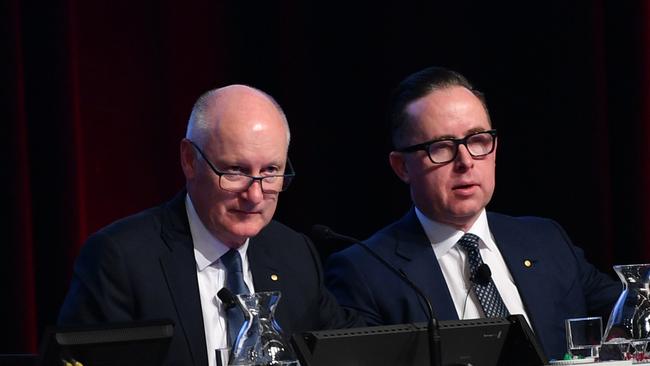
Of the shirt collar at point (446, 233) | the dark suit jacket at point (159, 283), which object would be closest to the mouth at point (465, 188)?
the shirt collar at point (446, 233)

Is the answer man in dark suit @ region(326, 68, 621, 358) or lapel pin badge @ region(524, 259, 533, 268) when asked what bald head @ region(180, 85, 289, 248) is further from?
lapel pin badge @ region(524, 259, 533, 268)

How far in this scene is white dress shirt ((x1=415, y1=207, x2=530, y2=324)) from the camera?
11.1ft

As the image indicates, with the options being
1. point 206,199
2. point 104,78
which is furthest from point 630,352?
point 104,78

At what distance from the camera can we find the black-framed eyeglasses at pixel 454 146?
3.39m

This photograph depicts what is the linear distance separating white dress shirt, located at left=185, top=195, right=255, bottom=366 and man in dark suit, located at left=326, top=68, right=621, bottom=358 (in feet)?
1.46

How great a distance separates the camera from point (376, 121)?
4457mm

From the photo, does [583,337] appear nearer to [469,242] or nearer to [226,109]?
[469,242]

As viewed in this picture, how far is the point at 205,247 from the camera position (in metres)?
3.06

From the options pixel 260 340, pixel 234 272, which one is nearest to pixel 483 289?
pixel 234 272

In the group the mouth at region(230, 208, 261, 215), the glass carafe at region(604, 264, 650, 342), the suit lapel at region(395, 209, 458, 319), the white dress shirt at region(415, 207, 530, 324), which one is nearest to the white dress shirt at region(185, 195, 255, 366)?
the mouth at region(230, 208, 261, 215)

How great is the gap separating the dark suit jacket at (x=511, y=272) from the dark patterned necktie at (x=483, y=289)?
9cm

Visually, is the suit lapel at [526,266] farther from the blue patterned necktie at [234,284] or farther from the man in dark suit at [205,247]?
the blue patterned necktie at [234,284]

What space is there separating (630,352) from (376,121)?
198cm

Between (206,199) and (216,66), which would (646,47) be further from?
(206,199)
